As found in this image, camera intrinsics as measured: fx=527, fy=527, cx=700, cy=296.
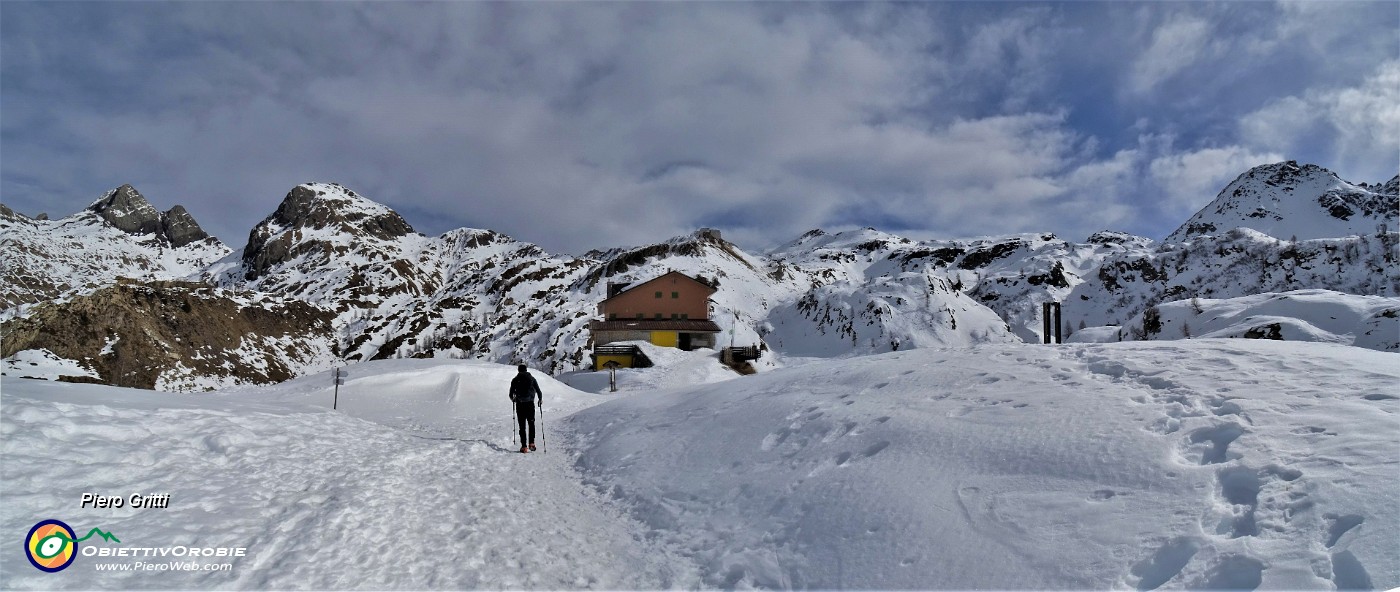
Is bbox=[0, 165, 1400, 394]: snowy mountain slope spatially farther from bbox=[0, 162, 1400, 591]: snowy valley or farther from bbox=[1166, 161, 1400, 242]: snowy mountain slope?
bbox=[0, 162, 1400, 591]: snowy valley

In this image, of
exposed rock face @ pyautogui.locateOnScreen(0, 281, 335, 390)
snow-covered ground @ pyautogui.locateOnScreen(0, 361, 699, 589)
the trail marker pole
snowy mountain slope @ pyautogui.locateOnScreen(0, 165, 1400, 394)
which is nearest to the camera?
snow-covered ground @ pyautogui.locateOnScreen(0, 361, 699, 589)

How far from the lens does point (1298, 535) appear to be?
385 cm

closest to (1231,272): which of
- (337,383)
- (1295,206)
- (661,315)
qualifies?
(661,315)

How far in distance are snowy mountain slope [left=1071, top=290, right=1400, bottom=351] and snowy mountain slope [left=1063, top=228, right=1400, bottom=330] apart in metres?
16.5

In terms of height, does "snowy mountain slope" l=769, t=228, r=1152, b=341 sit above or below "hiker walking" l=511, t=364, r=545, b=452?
above

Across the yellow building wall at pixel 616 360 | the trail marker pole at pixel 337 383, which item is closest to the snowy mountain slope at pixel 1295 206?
the yellow building wall at pixel 616 360

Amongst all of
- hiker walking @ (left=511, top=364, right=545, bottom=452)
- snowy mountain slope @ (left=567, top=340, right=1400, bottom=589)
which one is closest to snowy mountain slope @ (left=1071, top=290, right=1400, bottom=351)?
snowy mountain slope @ (left=567, top=340, right=1400, bottom=589)

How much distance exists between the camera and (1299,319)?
17.4 meters

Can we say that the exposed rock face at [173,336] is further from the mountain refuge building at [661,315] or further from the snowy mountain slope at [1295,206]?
the snowy mountain slope at [1295,206]

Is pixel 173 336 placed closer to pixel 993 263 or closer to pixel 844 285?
pixel 844 285

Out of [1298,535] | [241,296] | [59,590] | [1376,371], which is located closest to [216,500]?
[59,590]

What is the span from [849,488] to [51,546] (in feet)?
24.2

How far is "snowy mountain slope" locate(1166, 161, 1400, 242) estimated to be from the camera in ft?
328

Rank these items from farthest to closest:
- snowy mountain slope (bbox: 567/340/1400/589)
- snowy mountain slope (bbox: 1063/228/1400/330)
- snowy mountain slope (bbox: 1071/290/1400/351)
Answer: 1. snowy mountain slope (bbox: 1063/228/1400/330)
2. snowy mountain slope (bbox: 1071/290/1400/351)
3. snowy mountain slope (bbox: 567/340/1400/589)
